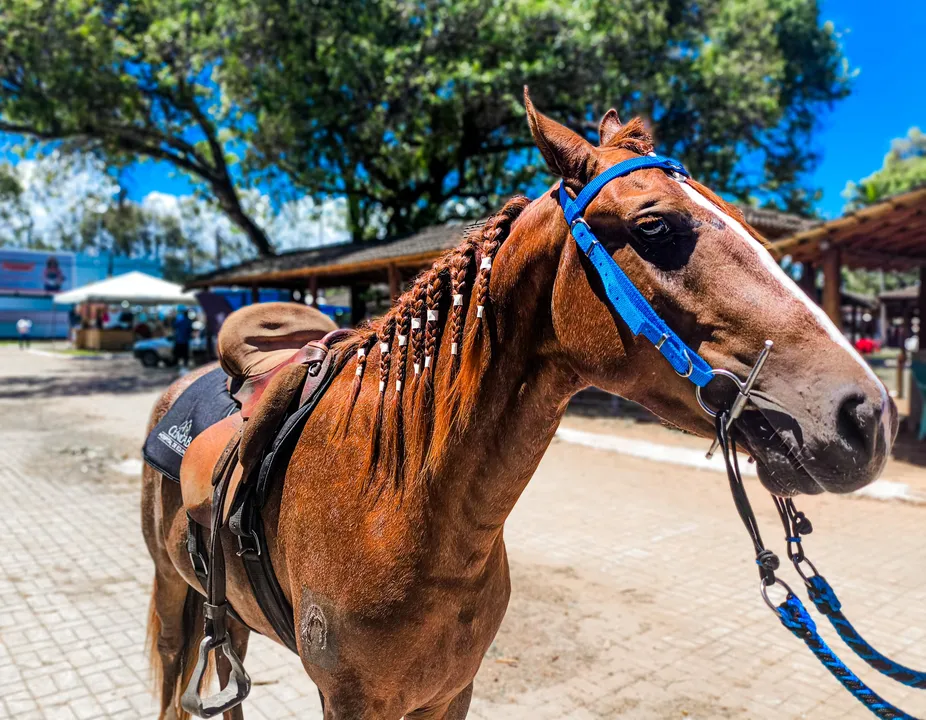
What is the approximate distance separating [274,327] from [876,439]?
2.03 metres

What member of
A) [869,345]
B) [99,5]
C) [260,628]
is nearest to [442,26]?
[99,5]

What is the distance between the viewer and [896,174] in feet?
125

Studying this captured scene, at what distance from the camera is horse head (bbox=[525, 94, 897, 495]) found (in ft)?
3.40

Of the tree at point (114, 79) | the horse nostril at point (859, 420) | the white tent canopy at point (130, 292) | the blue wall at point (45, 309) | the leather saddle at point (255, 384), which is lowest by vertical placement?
the blue wall at point (45, 309)

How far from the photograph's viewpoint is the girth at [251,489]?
1749 mm

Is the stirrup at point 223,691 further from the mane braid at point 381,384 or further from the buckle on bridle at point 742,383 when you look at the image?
the buckle on bridle at point 742,383

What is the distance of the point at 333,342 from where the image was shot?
81.7 inches

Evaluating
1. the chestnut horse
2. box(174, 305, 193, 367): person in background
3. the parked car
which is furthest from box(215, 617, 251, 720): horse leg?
the parked car

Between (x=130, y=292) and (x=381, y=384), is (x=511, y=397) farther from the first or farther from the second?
(x=130, y=292)

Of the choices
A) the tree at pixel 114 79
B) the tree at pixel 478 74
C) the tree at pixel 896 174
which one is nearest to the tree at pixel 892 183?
the tree at pixel 896 174

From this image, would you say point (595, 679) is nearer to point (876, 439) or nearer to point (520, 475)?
point (520, 475)

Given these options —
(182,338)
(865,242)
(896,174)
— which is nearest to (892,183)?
(896,174)

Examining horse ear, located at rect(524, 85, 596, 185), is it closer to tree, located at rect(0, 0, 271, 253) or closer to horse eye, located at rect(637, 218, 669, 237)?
horse eye, located at rect(637, 218, 669, 237)

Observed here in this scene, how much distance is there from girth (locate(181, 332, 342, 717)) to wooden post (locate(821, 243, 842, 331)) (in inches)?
381
